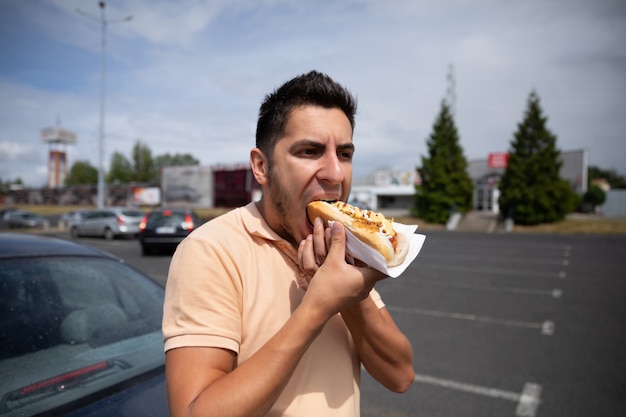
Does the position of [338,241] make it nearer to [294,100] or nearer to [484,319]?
[294,100]

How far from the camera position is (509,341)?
5.47 metres

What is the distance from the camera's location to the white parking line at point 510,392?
145 inches

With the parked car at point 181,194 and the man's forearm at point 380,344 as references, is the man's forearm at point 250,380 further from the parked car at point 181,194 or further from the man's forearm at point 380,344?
the parked car at point 181,194

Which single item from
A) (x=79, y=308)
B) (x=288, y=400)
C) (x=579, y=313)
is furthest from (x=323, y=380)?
(x=579, y=313)

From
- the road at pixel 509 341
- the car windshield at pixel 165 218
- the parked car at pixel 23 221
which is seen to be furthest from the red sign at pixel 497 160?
the parked car at pixel 23 221

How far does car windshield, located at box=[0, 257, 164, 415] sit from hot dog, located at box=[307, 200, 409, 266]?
1.23 meters

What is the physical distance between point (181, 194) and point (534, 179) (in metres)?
39.9

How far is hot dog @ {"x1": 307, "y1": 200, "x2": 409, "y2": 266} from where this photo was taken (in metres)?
1.24

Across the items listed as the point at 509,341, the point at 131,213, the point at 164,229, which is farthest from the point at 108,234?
the point at 509,341

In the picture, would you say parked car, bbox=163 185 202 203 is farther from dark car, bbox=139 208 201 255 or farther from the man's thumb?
the man's thumb

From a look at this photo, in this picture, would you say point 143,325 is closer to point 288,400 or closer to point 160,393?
point 160,393

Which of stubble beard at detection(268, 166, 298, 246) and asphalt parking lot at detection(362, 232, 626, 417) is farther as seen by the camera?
asphalt parking lot at detection(362, 232, 626, 417)

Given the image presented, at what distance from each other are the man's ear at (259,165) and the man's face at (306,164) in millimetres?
41

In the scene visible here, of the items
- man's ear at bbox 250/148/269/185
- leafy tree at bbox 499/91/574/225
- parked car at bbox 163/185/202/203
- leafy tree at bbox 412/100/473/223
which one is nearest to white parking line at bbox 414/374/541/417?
man's ear at bbox 250/148/269/185
